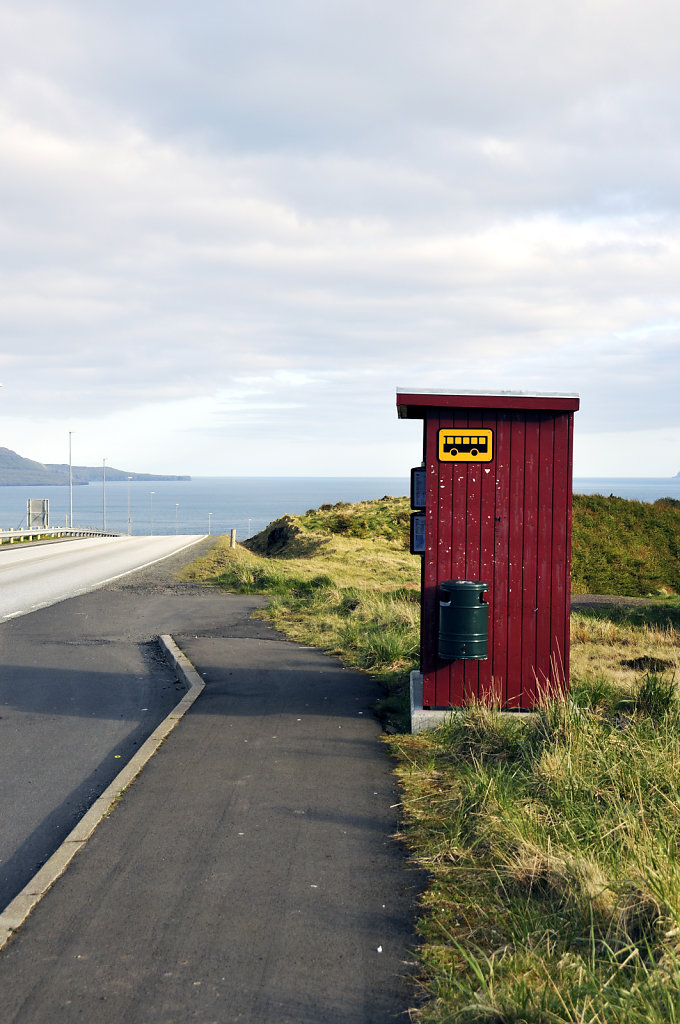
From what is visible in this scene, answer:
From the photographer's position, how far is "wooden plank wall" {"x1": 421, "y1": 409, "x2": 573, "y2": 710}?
26.3 feet

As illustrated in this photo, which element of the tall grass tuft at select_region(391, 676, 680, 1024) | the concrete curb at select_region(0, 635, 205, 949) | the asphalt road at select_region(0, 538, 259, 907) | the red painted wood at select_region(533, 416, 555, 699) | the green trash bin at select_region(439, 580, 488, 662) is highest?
the red painted wood at select_region(533, 416, 555, 699)

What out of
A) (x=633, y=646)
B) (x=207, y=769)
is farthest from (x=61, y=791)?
(x=633, y=646)

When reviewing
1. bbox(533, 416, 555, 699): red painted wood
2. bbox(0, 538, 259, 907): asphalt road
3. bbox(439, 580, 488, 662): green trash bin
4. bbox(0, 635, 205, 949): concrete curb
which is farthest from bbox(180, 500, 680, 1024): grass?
bbox(0, 538, 259, 907): asphalt road

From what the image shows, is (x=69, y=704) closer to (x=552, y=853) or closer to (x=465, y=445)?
(x=465, y=445)

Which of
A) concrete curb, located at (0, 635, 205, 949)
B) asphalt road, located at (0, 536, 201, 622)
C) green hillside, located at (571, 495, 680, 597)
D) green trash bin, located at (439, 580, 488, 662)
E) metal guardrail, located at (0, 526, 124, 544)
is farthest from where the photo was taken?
metal guardrail, located at (0, 526, 124, 544)

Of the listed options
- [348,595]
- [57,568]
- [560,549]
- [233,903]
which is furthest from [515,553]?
[57,568]

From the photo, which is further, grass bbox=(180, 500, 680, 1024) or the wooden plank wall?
the wooden plank wall

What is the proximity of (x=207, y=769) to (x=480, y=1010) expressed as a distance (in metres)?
3.89

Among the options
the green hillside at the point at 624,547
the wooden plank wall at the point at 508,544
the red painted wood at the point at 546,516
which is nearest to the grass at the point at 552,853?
the wooden plank wall at the point at 508,544

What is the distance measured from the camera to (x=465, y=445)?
8047 millimetres

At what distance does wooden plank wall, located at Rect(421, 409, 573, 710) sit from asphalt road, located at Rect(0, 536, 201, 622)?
1094 cm

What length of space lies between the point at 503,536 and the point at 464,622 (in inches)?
37.2

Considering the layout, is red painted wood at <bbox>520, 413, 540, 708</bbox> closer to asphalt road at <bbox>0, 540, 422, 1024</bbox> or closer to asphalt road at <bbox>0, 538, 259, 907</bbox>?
asphalt road at <bbox>0, 540, 422, 1024</bbox>

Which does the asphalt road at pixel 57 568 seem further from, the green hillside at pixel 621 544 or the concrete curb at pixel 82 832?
the green hillside at pixel 621 544
